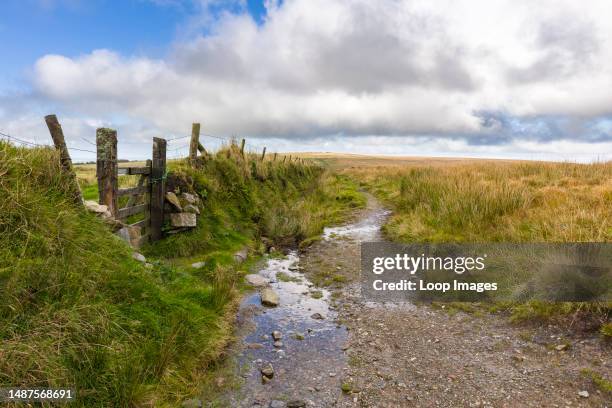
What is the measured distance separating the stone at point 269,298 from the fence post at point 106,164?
315cm

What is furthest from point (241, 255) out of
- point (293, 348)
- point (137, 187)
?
point (293, 348)

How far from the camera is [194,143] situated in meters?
11.6

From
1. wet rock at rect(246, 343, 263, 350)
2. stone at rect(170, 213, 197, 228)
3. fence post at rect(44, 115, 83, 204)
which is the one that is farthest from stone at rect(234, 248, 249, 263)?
fence post at rect(44, 115, 83, 204)

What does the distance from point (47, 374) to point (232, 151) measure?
11.3 meters

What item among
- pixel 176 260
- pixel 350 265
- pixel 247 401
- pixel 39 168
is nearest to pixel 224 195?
pixel 176 260

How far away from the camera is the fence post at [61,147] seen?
570 cm

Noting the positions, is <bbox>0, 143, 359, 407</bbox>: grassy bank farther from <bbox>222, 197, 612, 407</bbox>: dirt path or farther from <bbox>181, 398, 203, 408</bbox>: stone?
<bbox>222, 197, 612, 407</bbox>: dirt path

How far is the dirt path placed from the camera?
418 cm

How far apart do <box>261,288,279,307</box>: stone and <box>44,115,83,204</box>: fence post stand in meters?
3.31

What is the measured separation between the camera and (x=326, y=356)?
202 inches

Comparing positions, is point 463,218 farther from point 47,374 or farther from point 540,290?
point 47,374

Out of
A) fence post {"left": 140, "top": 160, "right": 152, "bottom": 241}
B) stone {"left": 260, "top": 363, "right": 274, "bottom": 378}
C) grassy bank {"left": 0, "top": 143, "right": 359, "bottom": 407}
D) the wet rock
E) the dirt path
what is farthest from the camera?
fence post {"left": 140, "top": 160, "right": 152, "bottom": 241}

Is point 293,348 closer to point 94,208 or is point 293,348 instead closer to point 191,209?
point 94,208

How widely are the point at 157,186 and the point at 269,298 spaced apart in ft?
13.6
